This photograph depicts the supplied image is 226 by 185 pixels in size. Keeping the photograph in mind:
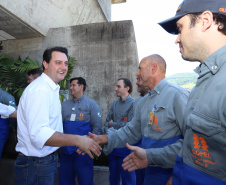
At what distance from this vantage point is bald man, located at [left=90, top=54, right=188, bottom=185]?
6.14 feet

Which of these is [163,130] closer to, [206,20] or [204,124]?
[204,124]

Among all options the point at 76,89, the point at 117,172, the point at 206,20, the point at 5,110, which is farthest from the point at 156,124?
the point at 5,110

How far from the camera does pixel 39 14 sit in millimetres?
6180

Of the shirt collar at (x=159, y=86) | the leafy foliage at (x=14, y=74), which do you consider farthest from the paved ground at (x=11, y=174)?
the shirt collar at (x=159, y=86)

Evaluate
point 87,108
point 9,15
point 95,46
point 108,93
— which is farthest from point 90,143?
point 9,15

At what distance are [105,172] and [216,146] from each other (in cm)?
372

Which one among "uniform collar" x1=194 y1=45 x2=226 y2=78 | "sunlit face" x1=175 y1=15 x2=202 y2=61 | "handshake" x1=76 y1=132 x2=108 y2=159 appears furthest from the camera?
"handshake" x1=76 y1=132 x2=108 y2=159

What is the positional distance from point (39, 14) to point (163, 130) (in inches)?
237

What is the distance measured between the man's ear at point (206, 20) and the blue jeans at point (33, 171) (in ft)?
6.80

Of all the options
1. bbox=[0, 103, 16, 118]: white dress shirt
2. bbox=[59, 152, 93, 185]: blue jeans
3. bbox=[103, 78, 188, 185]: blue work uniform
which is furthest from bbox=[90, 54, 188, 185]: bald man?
bbox=[0, 103, 16, 118]: white dress shirt

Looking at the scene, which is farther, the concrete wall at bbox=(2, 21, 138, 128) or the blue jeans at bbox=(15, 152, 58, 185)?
the concrete wall at bbox=(2, 21, 138, 128)

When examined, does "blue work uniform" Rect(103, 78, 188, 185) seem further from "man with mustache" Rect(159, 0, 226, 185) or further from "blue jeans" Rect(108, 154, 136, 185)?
"blue jeans" Rect(108, 154, 136, 185)

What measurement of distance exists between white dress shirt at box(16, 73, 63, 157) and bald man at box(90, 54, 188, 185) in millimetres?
679

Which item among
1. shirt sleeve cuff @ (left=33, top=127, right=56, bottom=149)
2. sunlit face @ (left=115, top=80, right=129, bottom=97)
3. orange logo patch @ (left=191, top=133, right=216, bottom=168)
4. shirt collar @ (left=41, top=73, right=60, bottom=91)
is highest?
shirt collar @ (left=41, top=73, right=60, bottom=91)
